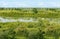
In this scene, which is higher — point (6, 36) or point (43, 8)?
point (6, 36)

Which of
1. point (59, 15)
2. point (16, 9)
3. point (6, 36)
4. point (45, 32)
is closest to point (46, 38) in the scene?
point (45, 32)

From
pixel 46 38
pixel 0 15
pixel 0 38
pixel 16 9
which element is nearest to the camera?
pixel 0 38

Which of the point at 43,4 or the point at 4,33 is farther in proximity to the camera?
the point at 43,4

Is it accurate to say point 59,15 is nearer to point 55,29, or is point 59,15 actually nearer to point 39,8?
point 39,8

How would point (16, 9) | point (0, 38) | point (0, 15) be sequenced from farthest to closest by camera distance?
point (16, 9) → point (0, 15) → point (0, 38)

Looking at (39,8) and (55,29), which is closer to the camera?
(55,29)

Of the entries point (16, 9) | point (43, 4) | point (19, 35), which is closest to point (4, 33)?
point (19, 35)

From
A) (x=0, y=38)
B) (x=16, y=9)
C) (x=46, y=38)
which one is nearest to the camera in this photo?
(x=0, y=38)

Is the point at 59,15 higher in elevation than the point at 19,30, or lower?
lower

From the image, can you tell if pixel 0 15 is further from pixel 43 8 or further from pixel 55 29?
pixel 55 29
